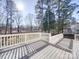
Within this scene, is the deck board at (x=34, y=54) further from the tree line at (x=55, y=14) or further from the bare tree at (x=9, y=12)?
the tree line at (x=55, y=14)

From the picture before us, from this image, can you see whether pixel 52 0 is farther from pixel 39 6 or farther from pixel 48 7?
pixel 39 6

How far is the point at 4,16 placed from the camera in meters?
9.39

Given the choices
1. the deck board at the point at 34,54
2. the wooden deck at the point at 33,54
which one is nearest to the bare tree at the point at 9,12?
the wooden deck at the point at 33,54

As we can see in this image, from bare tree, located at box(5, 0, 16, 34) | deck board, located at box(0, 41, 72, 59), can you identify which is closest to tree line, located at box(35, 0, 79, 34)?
bare tree, located at box(5, 0, 16, 34)

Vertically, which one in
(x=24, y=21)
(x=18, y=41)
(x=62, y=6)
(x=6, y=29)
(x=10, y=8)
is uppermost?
(x=62, y=6)

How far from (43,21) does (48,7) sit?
76.7 inches

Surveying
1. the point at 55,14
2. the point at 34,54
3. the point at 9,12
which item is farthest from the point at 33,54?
the point at 55,14

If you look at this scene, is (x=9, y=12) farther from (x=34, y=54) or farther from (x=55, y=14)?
(x=34, y=54)

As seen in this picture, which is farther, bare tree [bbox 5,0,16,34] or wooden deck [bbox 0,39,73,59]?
bare tree [bbox 5,0,16,34]

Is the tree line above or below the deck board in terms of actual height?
above

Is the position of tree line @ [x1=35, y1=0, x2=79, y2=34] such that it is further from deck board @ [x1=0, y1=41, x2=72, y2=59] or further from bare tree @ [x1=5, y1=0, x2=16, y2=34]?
deck board @ [x1=0, y1=41, x2=72, y2=59]

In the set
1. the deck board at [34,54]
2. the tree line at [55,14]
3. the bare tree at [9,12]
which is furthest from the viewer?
the tree line at [55,14]

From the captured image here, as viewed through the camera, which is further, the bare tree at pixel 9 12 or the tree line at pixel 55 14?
the tree line at pixel 55 14

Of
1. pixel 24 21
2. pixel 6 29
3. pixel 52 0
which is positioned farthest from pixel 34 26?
pixel 52 0
